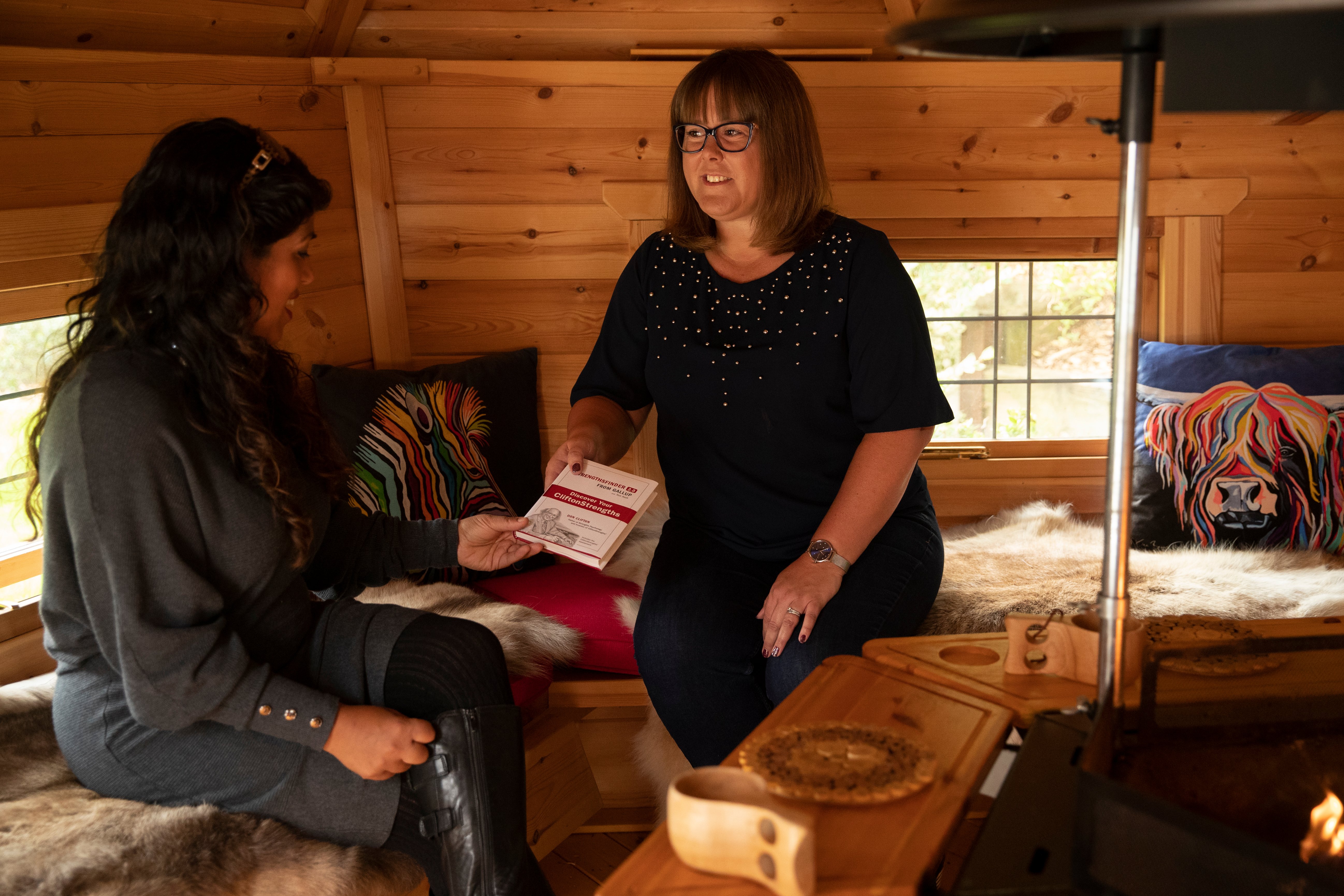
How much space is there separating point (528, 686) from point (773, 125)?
1.05 metres

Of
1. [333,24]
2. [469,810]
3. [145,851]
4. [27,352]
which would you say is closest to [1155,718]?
[469,810]

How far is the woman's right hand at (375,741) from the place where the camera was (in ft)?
4.12

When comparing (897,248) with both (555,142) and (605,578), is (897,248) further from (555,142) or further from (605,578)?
(605,578)

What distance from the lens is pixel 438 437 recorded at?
2262 mm

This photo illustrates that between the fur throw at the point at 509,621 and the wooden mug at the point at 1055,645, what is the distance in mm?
894

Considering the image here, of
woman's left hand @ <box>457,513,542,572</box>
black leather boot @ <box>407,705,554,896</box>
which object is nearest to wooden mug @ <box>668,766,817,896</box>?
black leather boot @ <box>407,705,554,896</box>

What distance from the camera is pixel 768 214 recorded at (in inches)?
69.6

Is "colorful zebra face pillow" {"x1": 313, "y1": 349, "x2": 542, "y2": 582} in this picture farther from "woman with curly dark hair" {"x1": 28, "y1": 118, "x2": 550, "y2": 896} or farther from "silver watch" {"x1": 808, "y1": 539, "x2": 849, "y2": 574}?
"silver watch" {"x1": 808, "y1": 539, "x2": 849, "y2": 574}

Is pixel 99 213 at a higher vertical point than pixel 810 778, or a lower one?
higher

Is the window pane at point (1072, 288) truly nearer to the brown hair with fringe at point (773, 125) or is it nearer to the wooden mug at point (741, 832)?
the brown hair with fringe at point (773, 125)

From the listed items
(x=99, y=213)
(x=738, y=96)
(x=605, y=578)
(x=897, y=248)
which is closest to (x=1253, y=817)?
(x=738, y=96)

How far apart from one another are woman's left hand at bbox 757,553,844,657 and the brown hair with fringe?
56 centimetres

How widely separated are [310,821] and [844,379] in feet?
3.39

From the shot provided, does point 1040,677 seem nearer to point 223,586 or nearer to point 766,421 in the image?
point 766,421
